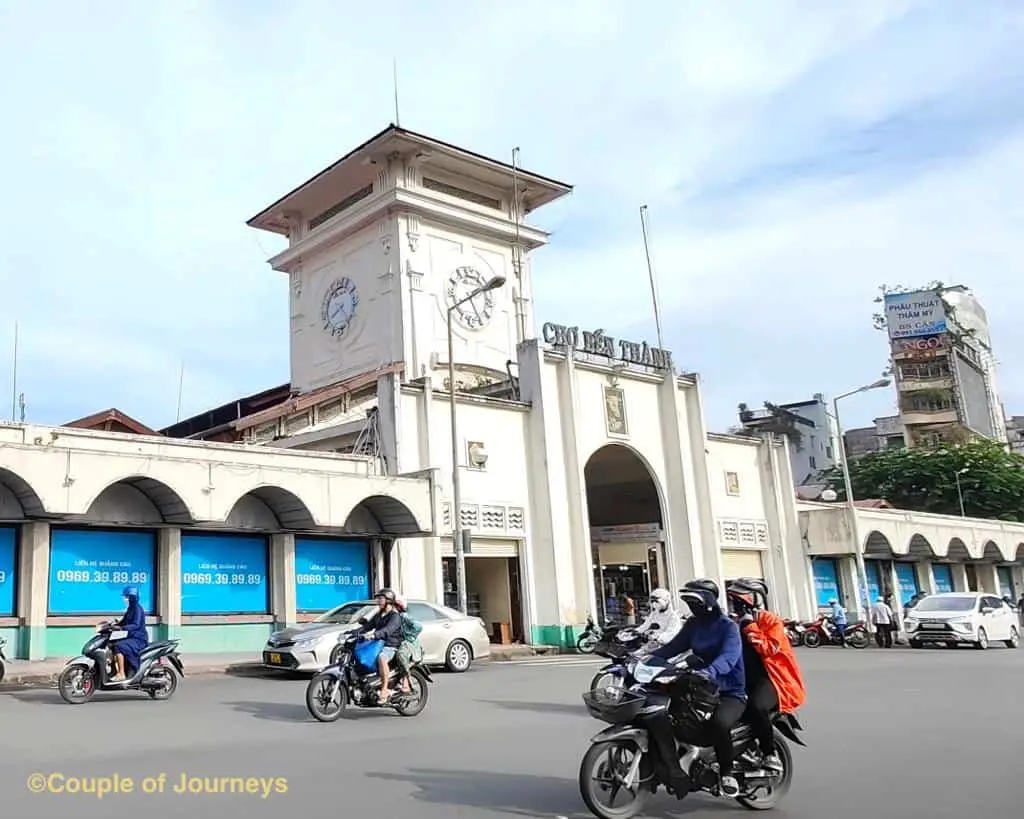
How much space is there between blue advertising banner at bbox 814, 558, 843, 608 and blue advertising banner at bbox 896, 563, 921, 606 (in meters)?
5.77

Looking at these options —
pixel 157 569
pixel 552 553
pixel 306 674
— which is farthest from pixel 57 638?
pixel 552 553

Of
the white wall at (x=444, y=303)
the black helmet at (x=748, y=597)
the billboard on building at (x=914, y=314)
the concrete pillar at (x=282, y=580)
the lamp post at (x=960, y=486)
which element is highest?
the billboard on building at (x=914, y=314)

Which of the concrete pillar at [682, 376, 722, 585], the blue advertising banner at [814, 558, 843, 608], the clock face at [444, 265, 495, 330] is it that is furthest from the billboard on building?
the clock face at [444, 265, 495, 330]

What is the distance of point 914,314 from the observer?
72.2m

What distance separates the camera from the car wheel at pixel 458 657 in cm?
1825

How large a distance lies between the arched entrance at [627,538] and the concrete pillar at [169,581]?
1462cm

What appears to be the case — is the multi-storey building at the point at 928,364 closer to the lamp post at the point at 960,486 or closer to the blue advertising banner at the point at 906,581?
the lamp post at the point at 960,486

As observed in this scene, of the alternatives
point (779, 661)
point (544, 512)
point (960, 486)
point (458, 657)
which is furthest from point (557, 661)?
point (960, 486)

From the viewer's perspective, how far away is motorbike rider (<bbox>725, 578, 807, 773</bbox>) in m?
6.50

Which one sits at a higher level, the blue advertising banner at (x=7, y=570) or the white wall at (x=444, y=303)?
the white wall at (x=444, y=303)

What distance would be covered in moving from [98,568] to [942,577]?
40.4 metres

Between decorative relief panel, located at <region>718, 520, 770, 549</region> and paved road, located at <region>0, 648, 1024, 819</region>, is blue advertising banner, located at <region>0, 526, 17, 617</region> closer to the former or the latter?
paved road, located at <region>0, 648, 1024, 819</region>

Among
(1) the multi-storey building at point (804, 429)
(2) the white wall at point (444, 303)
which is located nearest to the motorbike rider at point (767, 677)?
(2) the white wall at point (444, 303)

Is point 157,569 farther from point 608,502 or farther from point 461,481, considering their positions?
point 608,502
